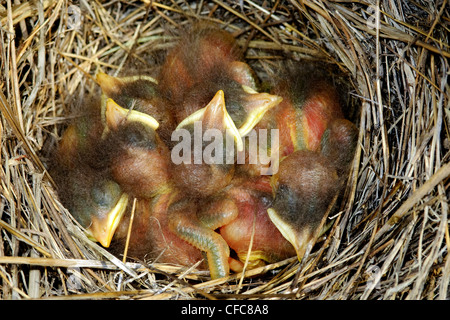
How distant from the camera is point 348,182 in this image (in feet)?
4.37

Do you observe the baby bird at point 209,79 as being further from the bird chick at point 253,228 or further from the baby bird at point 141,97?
the bird chick at point 253,228

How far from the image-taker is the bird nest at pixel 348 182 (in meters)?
1.13

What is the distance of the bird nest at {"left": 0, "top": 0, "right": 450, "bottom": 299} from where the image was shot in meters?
1.13

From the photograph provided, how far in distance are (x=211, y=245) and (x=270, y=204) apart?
23 cm

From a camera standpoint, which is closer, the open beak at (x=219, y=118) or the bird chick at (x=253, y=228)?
the open beak at (x=219, y=118)

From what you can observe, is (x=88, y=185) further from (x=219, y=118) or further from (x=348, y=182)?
(x=348, y=182)

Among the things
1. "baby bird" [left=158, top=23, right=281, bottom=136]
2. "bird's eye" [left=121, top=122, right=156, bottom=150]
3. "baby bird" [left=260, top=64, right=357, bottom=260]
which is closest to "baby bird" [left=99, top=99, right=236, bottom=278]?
"bird's eye" [left=121, top=122, right=156, bottom=150]

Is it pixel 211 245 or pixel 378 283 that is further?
pixel 211 245

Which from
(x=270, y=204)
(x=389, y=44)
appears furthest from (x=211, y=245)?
(x=389, y=44)

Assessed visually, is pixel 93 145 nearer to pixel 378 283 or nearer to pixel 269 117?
pixel 269 117

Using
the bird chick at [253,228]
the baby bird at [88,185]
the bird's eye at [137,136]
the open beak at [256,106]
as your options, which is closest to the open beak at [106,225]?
the baby bird at [88,185]
